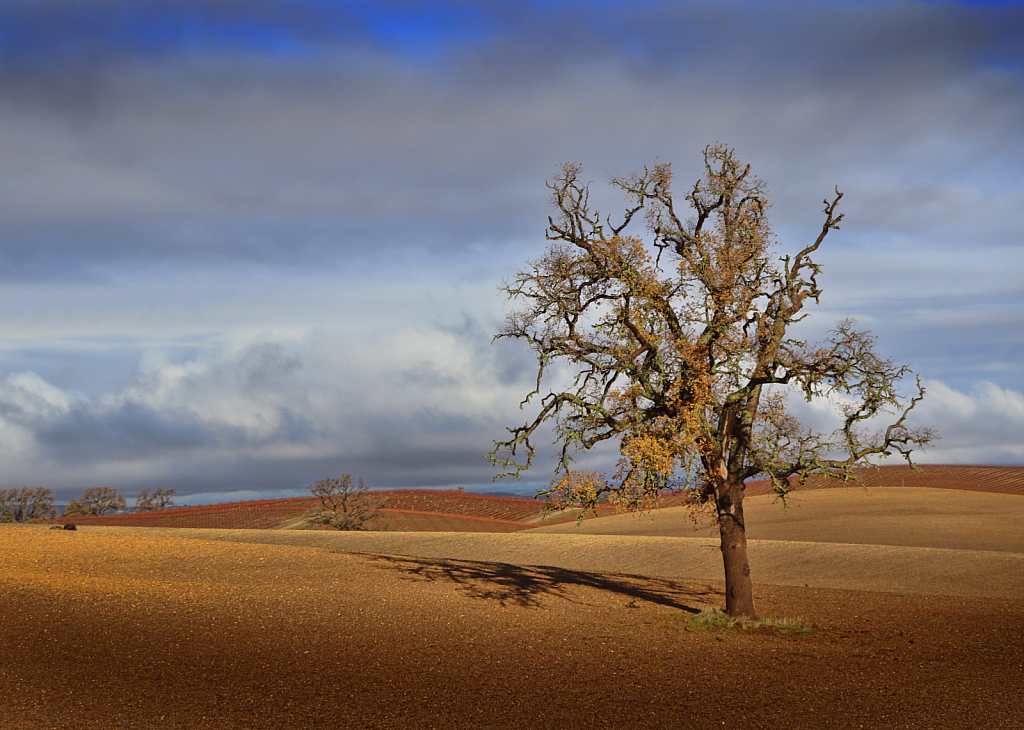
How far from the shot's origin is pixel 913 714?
36.8 ft

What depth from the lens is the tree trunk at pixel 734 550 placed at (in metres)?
18.8

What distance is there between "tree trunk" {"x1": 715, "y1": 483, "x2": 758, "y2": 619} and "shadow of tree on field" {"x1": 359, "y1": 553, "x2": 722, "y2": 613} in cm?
224

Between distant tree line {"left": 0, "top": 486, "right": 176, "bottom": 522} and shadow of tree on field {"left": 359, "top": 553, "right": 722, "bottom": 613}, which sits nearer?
shadow of tree on field {"left": 359, "top": 553, "right": 722, "bottom": 613}

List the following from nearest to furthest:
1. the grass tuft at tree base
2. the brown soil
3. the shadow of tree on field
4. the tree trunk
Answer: the brown soil < the grass tuft at tree base < the tree trunk < the shadow of tree on field

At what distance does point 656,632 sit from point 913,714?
7.28m

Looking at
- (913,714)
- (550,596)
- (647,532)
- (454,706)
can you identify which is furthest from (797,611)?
(647,532)

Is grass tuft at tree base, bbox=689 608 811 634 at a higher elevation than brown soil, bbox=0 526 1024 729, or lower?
lower

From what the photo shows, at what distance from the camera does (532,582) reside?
24812mm

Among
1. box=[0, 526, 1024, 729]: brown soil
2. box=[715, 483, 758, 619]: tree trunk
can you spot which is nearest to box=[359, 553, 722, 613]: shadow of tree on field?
box=[0, 526, 1024, 729]: brown soil

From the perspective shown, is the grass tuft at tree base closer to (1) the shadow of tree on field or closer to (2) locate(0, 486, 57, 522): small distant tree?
(1) the shadow of tree on field

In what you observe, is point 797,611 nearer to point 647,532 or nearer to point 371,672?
point 371,672

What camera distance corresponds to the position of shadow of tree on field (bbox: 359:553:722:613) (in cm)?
2223

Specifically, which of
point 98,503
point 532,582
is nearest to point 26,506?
point 98,503

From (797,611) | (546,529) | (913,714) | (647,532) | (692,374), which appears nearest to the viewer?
(913,714)
